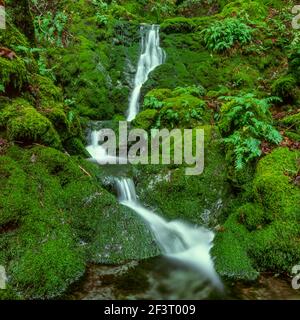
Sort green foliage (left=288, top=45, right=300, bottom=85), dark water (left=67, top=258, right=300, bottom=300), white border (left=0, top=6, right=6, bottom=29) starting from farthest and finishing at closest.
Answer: green foliage (left=288, top=45, right=300, bottom=85)
white border (left=0, top=6, right=6, bottom=29)
dark water (left=67, top=258, right=300, bottom=300)

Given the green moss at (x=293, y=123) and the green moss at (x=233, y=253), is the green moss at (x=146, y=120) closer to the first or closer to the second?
the green moss at (x=293, y=123)

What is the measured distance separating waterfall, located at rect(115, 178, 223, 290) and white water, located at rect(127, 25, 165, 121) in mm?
6032

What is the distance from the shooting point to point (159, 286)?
5145 mm

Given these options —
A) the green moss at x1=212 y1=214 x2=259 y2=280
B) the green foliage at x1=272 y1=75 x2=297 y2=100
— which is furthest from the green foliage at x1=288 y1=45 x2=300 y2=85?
the green moss at x1=212 y1=214 x2=259 y2=280

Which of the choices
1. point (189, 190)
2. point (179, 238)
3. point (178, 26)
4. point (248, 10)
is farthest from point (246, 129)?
point (248, 10)

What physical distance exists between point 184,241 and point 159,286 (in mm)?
1406

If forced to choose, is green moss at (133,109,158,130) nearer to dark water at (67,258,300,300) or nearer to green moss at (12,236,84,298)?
dark water at (67,258,300,300)

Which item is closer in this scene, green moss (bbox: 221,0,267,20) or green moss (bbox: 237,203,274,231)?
green moss (bbox: 237,203,274,231)

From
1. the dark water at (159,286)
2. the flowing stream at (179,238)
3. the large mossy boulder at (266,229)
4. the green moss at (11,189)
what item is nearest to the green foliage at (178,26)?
the flowing stream at (179,238)

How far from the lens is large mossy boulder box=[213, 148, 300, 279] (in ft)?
17.8

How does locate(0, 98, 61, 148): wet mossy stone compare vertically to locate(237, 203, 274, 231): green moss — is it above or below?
above

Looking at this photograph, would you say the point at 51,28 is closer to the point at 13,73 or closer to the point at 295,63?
the point at 13,73

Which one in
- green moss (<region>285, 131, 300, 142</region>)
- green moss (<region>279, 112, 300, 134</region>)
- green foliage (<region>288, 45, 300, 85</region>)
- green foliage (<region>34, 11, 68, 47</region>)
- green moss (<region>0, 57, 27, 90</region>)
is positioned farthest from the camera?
green foliage (<region>34, 11, 68, 47</region>)
